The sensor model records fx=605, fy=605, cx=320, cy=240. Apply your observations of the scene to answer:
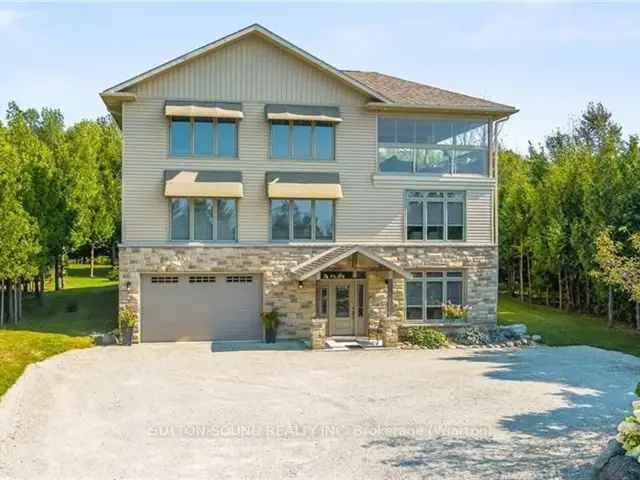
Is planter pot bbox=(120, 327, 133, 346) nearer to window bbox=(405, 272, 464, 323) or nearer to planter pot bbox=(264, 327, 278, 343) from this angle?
planter pot bbox=(264, 327, 278, 343)

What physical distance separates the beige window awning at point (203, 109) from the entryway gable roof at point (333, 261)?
577 cm

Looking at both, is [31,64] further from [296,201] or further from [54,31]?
[296,201]

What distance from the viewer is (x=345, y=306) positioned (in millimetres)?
22609

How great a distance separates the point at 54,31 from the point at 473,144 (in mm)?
15210

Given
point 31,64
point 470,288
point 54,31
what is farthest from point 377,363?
point 31,64

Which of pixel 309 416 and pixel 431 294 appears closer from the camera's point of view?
pixel 309 416

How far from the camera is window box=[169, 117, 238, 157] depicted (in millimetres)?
21438

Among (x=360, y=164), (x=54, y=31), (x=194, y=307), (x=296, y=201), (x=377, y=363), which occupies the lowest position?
(x=377, y=363)

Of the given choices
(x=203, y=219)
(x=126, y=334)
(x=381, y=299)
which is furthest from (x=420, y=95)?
(x=126, y=334)

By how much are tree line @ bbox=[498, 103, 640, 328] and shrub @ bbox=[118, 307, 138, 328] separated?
1522 centimetres

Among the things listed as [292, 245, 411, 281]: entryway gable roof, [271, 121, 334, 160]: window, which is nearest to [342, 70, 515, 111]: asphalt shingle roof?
[271, 121, 334, 160]: window

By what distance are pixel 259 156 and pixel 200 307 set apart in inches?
229

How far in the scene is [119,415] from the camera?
11.9m

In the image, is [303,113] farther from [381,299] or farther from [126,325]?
[126,325]
